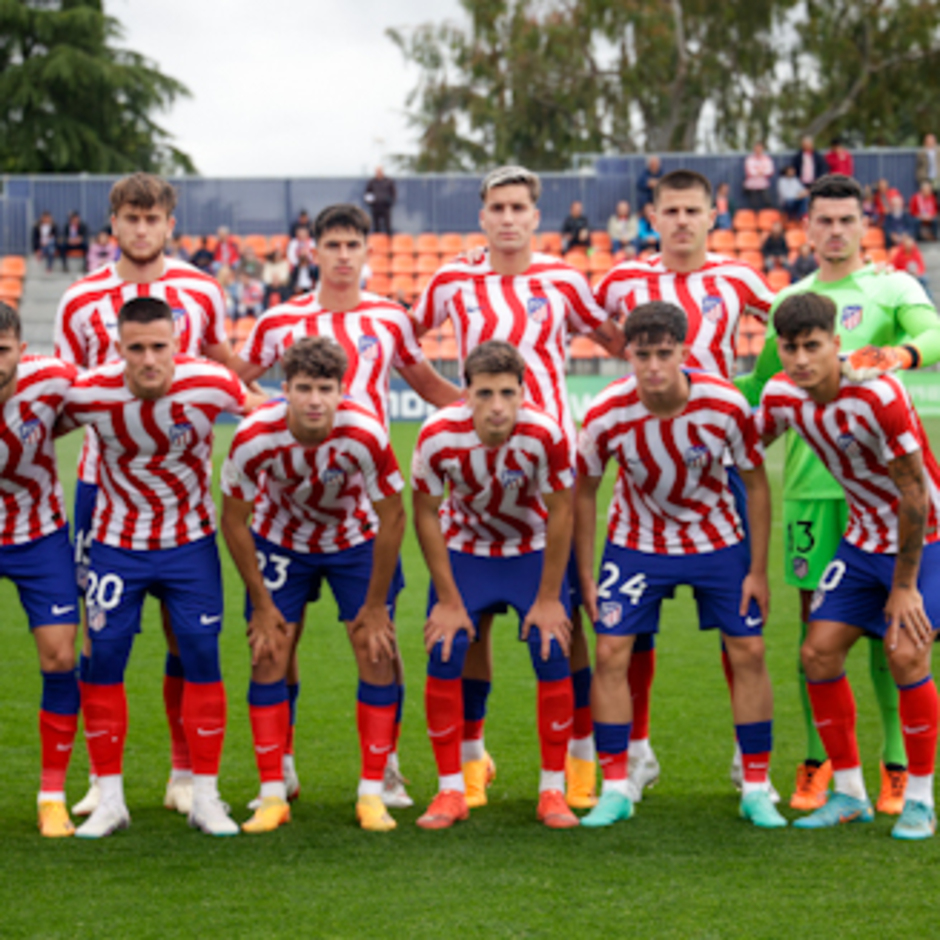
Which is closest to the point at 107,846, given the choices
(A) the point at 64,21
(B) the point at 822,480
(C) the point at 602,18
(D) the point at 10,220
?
(B) the point at 822,480

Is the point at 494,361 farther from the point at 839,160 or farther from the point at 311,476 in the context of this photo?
the point at 839,160

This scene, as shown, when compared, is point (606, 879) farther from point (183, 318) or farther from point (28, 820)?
point (183, 318)

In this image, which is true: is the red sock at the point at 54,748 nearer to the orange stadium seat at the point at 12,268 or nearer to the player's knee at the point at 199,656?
the player's knee at the point at 199,656

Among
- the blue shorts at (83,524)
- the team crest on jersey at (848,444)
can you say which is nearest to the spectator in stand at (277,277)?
the blue shorts at (83,524)

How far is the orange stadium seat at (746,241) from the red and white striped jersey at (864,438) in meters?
17.0

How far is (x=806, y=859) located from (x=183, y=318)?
2.88m

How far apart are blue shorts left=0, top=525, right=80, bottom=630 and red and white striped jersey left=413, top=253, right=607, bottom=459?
5.30ft

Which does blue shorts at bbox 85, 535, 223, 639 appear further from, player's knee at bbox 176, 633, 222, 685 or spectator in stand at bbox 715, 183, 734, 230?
spectator in stand at bbox 715, 183, 734, 230

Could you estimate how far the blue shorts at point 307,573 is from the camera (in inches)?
190

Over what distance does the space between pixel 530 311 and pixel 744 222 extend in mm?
17277

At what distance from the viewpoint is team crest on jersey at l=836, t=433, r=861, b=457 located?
14.6 feet

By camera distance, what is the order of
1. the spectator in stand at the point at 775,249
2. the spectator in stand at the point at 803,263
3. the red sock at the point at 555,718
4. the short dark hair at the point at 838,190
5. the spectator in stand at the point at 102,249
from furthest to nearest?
the spectator in stand at the point at 102,249 < the spectator in stand at the point at 775,249 < the spectator in stand at the point at 803,263 < the short dark hair at the point at 838,190 < the red sock at the point at 555,718

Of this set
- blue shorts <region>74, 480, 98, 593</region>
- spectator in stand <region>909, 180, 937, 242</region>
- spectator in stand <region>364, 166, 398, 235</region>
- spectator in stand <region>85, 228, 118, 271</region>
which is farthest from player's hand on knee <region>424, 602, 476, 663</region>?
spectator in stand <region>909, 180, 937, 242</region>

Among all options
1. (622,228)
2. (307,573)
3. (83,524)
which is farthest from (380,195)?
(307,573)
